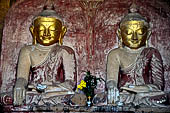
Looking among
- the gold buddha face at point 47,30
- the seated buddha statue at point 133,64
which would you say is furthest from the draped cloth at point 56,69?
the seated buddha statue at point 133,64

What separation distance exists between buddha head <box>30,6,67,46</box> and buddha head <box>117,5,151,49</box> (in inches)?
55.1

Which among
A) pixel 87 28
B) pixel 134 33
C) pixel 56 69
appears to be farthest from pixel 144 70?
pixel 56 69

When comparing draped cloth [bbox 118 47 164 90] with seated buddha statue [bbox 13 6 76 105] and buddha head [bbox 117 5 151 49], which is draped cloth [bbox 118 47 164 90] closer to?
buddha head [bbox 117 5 151 49]

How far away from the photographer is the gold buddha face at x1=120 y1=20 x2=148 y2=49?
757cm

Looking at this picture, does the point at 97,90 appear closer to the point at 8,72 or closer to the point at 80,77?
the point at 80,77

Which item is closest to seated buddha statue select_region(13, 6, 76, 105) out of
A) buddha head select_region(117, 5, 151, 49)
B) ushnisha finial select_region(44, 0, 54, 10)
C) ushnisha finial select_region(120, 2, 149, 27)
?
ushnisha finial select_region(44, 0, 54, 10)

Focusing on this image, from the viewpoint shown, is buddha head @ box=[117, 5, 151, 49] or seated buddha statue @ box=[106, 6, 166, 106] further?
buddha head @ box=[117, 5, 151, 49]

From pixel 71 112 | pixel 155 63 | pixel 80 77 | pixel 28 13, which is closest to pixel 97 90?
pixel 80 77

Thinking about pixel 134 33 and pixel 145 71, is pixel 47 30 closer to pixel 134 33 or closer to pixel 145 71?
pixel 134 33

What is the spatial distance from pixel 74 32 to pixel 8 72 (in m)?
1.69

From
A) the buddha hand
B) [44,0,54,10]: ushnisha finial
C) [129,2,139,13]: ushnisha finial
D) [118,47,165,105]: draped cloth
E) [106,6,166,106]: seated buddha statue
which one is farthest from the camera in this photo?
[44,0,54,10]: ushnisha finial

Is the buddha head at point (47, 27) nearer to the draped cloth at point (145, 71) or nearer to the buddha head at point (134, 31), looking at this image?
the buddha head at point (134, 31)

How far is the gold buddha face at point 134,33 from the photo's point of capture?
757cm

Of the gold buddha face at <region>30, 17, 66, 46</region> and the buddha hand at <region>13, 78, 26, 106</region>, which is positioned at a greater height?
the gold buddha face at <region>30, 17, 66, 46</region>
